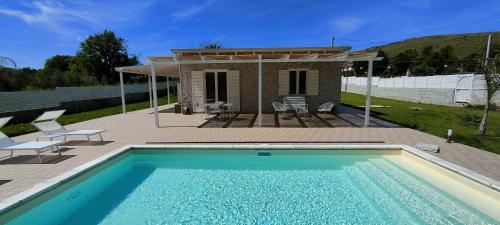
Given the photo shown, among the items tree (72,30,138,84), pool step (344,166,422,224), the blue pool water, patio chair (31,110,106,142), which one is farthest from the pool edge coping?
tree (72,30,138,84)

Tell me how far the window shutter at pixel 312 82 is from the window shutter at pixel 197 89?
5931mm

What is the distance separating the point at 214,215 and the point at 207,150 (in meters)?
2.86

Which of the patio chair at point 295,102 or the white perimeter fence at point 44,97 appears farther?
the white perimeter fence at point 44,97

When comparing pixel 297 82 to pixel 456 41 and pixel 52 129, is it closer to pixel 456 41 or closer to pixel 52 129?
pixel 52 129

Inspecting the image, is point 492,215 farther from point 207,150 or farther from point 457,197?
point 207,150

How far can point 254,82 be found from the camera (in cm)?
1359

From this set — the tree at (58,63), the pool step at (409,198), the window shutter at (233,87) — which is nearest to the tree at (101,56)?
the tree at (58,63)

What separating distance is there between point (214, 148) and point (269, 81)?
752 centimetres

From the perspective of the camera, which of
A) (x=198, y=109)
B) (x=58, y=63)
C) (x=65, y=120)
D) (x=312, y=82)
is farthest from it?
(x=58, y=63)

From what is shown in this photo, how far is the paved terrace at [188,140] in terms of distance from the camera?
5023mm

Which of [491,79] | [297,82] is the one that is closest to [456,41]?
[297,82]

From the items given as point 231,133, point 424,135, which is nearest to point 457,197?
point 424,135

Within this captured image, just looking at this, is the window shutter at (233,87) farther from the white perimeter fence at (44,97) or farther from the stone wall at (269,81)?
the white perimeter fence at (44,97)

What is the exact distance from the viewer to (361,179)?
18.2ft
